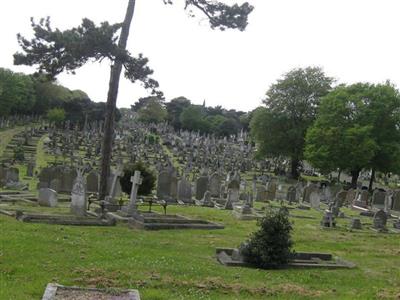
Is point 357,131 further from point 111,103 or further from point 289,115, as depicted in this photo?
point 111,103

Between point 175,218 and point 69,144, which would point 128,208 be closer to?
point 175,218

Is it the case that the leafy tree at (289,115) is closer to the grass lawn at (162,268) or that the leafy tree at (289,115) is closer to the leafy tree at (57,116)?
the leafy tree at (57,116)

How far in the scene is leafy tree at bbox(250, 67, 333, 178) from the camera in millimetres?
57469

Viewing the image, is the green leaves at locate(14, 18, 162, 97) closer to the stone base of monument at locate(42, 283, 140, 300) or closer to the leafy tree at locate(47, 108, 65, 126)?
the stone base of monument at locate(42, 283, 140, 300)

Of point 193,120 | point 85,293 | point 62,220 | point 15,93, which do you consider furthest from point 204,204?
point 193,120

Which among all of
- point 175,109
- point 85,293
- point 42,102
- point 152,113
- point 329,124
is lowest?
point 85,293

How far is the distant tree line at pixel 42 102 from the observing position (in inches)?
3182

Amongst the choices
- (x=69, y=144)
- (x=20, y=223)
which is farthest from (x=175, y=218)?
(x=69, y=144)

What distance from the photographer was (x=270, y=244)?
11805mm

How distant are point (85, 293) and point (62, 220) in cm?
808

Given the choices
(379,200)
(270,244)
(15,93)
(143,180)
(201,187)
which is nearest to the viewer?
(270,244)

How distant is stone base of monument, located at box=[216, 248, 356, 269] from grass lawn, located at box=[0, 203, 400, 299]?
25cm

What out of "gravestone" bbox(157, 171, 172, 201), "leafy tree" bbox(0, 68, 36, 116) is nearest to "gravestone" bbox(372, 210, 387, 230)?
"gravestone" bbox(157, 171, 172, 201)

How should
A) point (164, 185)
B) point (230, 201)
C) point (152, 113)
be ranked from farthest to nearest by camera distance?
point (152, 113), point (164, 185), point (230, 201)
